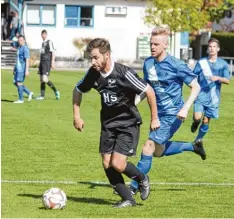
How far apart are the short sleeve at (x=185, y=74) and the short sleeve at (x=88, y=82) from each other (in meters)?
1.59

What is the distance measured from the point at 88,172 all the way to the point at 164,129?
1.98m

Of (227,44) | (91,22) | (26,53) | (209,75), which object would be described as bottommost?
(227,44)

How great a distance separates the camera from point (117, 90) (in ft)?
32.0

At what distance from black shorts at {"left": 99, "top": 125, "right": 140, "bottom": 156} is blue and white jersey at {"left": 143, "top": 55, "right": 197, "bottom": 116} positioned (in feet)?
4.23

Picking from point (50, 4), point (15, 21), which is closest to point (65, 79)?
point (15, 21)

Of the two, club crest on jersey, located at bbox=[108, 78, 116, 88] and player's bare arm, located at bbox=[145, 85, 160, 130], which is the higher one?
club crest on jersey, located at bbox=[108, 78, 116, 88]

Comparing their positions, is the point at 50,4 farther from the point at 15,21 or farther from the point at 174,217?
the point at 174,217

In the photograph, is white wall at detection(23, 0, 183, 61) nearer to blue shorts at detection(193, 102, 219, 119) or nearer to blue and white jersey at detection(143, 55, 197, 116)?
blue shorts at detection(193, 102, 219, 119)

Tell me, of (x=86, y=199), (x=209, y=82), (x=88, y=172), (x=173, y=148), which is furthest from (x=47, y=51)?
(x=86, y=199)

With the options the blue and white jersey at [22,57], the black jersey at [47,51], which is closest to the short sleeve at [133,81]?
the blue and white jersey at [22,57]

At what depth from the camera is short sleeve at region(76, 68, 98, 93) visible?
980 centimetres

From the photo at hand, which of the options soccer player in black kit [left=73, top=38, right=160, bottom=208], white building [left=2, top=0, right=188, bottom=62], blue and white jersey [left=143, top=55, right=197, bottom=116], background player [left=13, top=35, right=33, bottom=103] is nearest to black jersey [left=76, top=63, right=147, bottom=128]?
soccer player in black kit [left=73, top=38, right=160, bottom=208]

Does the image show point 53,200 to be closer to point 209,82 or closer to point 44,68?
point 209,82

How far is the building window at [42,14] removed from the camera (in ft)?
201
